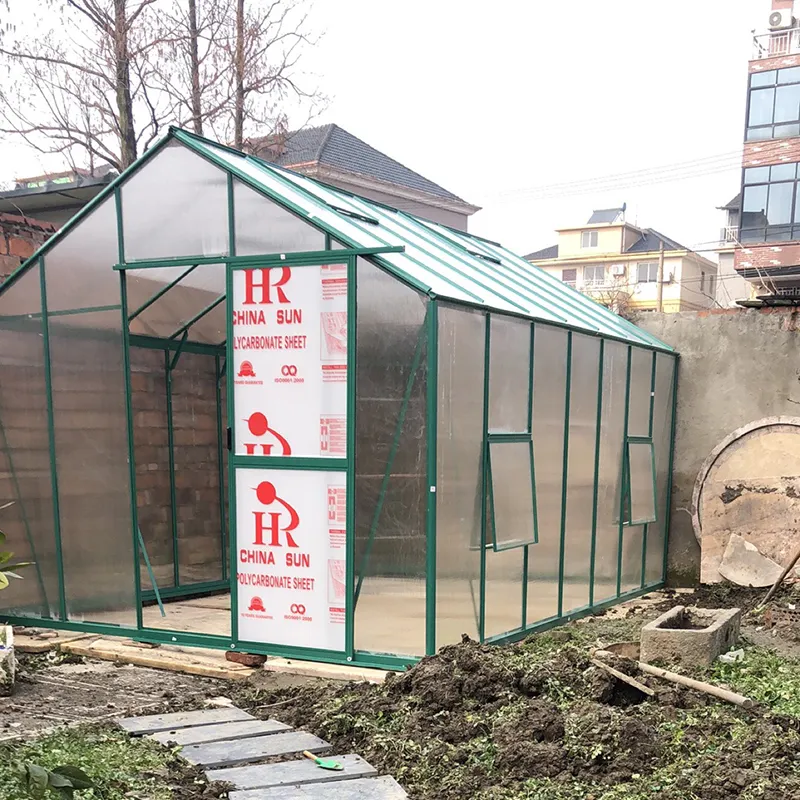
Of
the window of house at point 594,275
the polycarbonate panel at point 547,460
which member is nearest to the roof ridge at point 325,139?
the polycarbonate panel at point 547,460

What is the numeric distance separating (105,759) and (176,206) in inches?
151

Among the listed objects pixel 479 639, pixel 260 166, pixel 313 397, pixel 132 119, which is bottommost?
pixel 479 639

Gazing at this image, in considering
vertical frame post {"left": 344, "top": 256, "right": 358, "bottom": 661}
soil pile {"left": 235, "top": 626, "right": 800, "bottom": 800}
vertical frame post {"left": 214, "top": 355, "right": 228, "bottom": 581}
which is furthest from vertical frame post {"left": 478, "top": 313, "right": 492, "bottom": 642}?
vertical frame post {"left": 214, "top": 355, "right": 228, "bottom": 581}

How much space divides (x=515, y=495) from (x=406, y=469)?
1.12 m

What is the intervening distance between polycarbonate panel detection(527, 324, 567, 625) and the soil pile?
1.55 m

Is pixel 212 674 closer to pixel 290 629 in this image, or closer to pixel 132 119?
pixel 290 629

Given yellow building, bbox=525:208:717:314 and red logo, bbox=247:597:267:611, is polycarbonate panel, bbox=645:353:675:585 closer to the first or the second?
red logo, bbox=247:597:267:611

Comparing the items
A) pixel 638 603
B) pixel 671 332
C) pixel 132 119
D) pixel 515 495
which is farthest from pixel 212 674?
pixel 132 119

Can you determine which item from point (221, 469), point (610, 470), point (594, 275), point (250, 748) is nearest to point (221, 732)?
point (250, 748)

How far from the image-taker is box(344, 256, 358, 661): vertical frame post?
5586 mm

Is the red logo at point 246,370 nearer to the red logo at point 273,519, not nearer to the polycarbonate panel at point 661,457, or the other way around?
the red logo at point 273,519

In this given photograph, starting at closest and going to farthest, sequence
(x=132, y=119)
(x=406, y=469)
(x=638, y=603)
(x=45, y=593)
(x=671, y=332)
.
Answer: (x=406, y=469)
(x=45, y=593)
(x=638, y=603)
(x=671, y=332)
(x=132, y=119)

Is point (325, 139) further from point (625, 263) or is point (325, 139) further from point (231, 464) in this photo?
point (625, 263)

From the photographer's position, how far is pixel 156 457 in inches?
307
